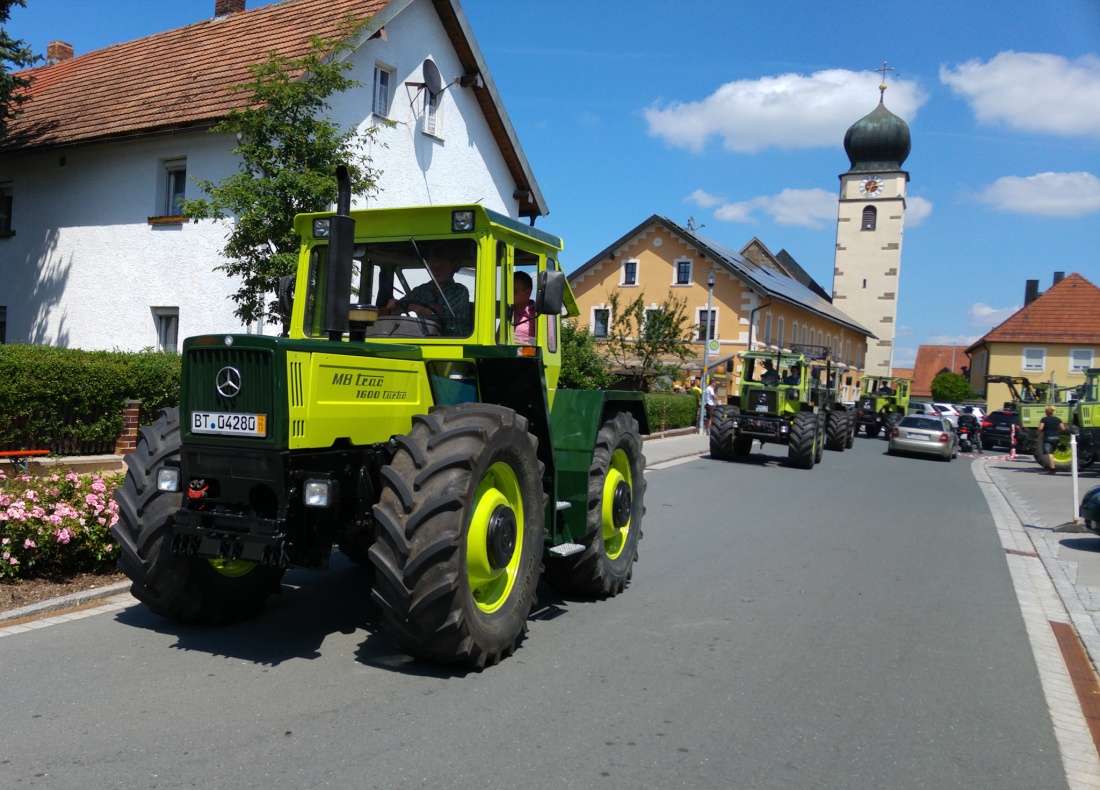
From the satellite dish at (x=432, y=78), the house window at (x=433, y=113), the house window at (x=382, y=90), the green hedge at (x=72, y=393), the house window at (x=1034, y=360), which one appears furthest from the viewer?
the house window at (x=1034, y=360)

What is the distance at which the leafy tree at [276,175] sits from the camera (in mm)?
10945

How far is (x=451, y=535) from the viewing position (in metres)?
4.57

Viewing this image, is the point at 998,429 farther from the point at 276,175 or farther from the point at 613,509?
the point at 613,509

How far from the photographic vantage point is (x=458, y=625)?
15.3ft

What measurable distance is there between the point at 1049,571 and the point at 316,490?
27.0ft

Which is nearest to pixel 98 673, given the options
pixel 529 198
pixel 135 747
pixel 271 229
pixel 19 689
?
pixel 19 689

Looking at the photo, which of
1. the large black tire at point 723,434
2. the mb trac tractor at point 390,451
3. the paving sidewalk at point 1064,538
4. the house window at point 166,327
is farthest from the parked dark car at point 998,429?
the mb trac tractor at point 390,451

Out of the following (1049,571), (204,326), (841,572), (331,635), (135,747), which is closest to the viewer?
(135,747)

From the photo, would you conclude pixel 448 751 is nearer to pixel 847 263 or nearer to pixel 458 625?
pixel 458 625

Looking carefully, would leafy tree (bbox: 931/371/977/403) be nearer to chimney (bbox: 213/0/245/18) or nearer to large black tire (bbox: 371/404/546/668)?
chimney (bbox: 213/0/245/18)

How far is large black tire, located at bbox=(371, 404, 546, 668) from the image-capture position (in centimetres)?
456

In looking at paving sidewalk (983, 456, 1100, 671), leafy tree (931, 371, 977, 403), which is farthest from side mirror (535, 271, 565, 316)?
leafy tree (931, 371, 977, 403)

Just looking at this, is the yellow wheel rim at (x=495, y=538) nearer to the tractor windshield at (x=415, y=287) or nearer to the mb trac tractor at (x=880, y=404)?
the tractor windshield at (x=415, y=287)

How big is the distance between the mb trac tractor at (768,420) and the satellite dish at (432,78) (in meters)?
9.39
